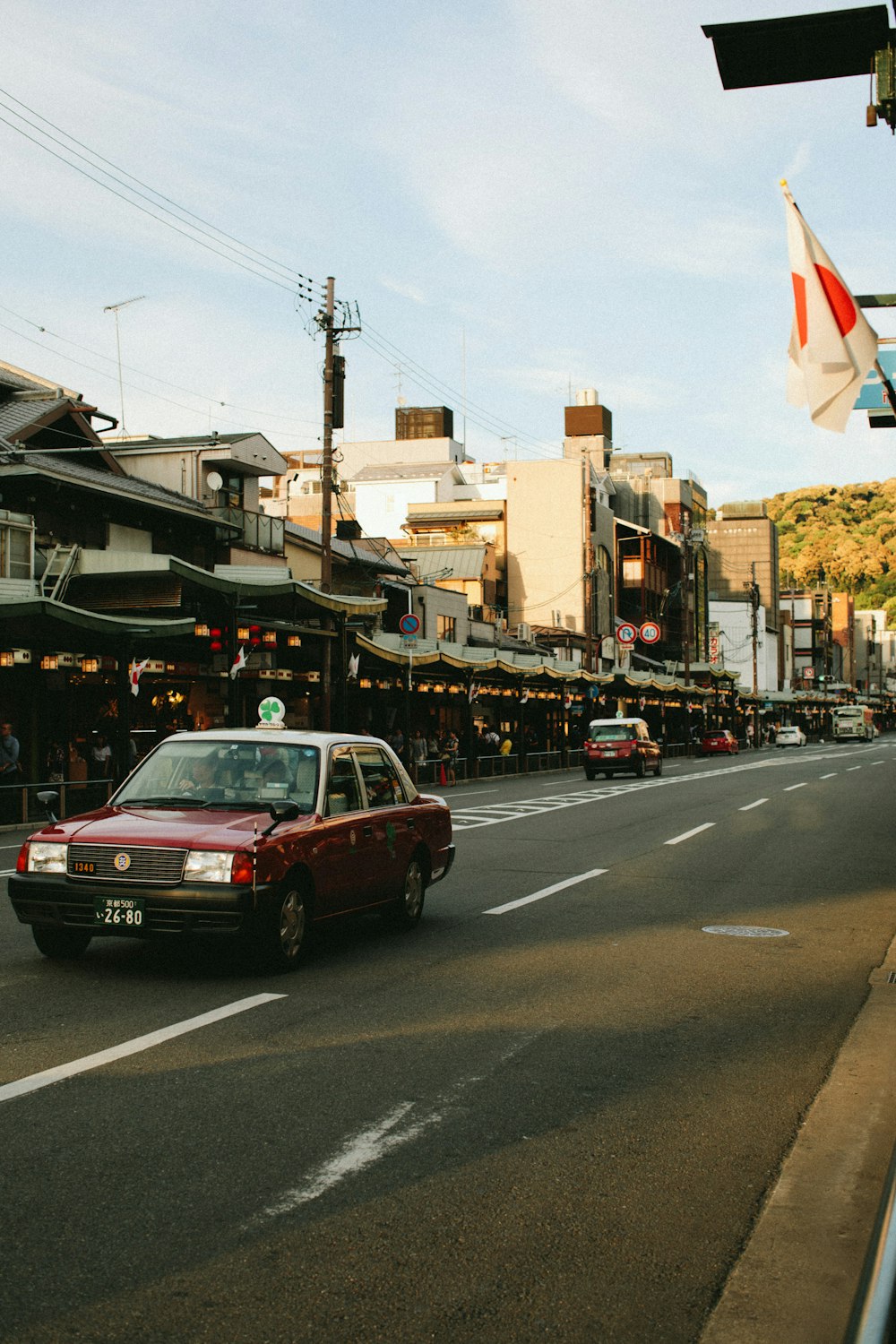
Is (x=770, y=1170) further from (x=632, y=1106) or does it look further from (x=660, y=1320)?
(x=660, y=1320)

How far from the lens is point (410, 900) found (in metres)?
10.6

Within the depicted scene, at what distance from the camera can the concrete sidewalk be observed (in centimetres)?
362

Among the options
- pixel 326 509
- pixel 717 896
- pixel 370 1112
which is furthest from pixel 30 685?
pixel 370 1112

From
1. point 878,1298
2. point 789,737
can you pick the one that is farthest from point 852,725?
point 878,1298

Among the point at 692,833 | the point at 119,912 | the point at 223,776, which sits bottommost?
the point at 692,833

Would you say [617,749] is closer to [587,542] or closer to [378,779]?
[378,779]

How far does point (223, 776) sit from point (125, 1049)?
10.0 ft

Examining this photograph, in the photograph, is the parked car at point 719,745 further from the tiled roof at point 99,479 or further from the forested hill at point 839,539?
the forested hill at point 839,539

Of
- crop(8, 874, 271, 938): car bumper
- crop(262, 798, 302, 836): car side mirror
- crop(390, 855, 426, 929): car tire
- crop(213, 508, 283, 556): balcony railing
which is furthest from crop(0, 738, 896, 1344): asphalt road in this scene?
crop(213, 508, 283, 556): balcony railing

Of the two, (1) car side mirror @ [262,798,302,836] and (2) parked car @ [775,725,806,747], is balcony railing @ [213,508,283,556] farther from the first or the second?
(2) parked car @ [775,725,806,747]

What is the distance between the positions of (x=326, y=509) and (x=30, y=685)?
28.9 ft

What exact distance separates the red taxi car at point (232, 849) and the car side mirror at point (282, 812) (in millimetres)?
12

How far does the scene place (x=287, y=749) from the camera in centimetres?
936

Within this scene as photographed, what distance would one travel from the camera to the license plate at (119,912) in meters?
7.82
